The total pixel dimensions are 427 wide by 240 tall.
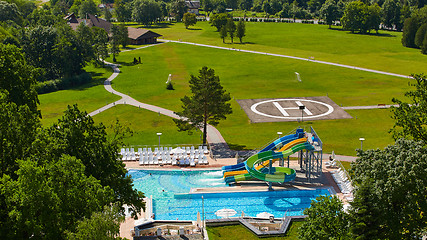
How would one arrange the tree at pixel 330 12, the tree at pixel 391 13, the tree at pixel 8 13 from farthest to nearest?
the tree at pixel 330 12 → the tree at pixel 391 13 → the tree at pixel 8 13

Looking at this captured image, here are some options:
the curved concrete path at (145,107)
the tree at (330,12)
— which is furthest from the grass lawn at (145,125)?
the tree at (330,12)

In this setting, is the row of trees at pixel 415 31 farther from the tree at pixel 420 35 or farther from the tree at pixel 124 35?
the tree at pixel 124 35

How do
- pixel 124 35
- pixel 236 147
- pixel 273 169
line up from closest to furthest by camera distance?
1. pixel 273 169
2. pixel 236 147
3. pixel 124 35

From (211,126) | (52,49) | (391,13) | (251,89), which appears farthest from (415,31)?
(52,49)

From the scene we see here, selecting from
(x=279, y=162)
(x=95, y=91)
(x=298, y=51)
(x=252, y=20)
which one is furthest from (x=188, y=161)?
(x=252, y=20)

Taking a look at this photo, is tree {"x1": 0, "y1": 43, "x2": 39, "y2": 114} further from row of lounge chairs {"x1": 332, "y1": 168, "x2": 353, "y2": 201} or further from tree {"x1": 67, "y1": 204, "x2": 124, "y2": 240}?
row of lounge chairs {"x1": 332, "y1": 168, "x2": 353, "y2": 201}

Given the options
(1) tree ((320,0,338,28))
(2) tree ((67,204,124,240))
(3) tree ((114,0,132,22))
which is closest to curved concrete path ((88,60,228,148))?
(2) tree ((67,204,124,240))

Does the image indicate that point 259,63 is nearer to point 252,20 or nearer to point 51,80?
point 51,80

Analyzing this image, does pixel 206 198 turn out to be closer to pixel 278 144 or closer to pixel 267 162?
pixel 267 162
